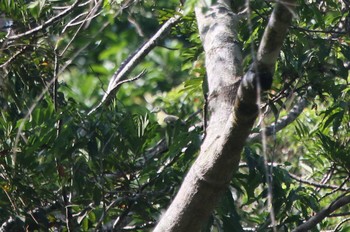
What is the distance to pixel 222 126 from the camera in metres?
2.58

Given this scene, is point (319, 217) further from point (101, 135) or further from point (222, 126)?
point (222, 126)

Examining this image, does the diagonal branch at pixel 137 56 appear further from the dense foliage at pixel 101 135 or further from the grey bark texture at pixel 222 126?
the grey bark texture at pixel 222 126

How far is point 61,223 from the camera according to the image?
12.6 ft

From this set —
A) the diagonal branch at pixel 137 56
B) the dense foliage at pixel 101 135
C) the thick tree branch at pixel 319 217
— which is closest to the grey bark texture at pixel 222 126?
the dense foliage at pixel 101 135

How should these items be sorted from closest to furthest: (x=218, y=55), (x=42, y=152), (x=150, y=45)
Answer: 1. (x=218, y=55)
2. (x=42, y=152)
3. (x=150, y=45)

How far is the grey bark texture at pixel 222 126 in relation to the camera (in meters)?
2.27

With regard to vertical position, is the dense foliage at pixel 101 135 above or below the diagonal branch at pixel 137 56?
below

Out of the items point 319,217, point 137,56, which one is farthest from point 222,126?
point 137,56

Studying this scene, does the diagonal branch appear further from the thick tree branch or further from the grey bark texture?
the grey bark texture

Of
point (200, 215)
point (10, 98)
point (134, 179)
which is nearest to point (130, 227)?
point (134, 179)

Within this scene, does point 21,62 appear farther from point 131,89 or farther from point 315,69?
point 315,69

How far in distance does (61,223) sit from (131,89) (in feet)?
2.39

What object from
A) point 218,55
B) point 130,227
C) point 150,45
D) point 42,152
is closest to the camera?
point 218,55

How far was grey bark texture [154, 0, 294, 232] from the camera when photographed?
2.27 metres
